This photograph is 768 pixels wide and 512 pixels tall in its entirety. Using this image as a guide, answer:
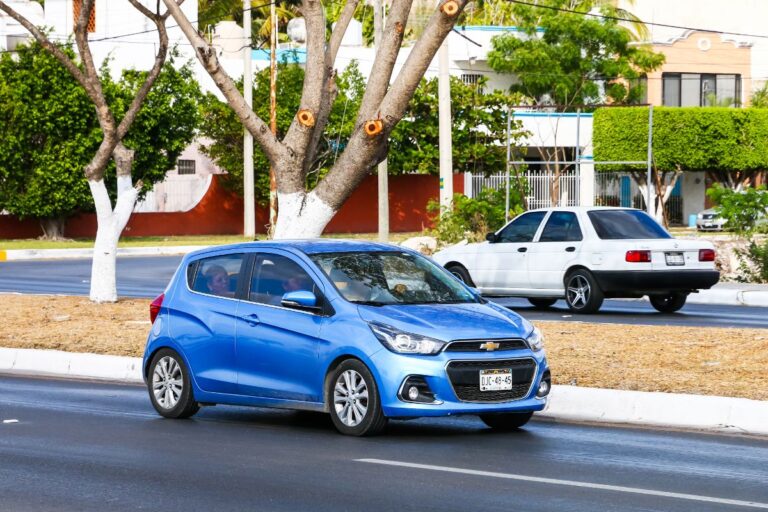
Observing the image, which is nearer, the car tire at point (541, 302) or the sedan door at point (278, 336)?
the sedan door at point (278, 336)

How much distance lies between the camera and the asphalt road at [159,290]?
Result: 21.1 meters

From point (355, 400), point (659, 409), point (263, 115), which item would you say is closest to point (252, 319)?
point (355, 400)

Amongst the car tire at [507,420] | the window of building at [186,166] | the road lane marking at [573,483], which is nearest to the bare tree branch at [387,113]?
the car tire at [507,420]

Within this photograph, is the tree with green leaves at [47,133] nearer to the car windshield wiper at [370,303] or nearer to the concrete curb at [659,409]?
the concrete curb at [659,409]

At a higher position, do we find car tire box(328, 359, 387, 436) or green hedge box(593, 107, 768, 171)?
green hedge box(593, 107, 768, 171)

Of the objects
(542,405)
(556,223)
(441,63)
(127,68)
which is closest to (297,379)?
(542,405)

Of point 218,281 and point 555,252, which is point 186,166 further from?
point 218,281

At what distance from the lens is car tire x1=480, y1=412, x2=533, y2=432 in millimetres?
11586

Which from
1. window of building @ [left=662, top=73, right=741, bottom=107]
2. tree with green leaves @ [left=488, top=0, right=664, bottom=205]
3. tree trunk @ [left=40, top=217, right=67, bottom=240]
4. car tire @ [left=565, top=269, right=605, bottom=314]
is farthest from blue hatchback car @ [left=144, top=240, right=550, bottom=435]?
window of building @ [left=662, top=73, right=741, bottom=107]

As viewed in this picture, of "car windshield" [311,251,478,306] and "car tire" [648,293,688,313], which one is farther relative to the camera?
"car tire" [648,293,688,313]

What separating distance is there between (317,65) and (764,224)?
1331cm

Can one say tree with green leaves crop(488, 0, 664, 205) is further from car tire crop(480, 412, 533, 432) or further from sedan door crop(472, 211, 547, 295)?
car tire crop(480, 412, 533, 432)

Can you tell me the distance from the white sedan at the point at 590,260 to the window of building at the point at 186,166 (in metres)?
36.9

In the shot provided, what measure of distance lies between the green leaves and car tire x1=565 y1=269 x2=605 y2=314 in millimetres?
39462
